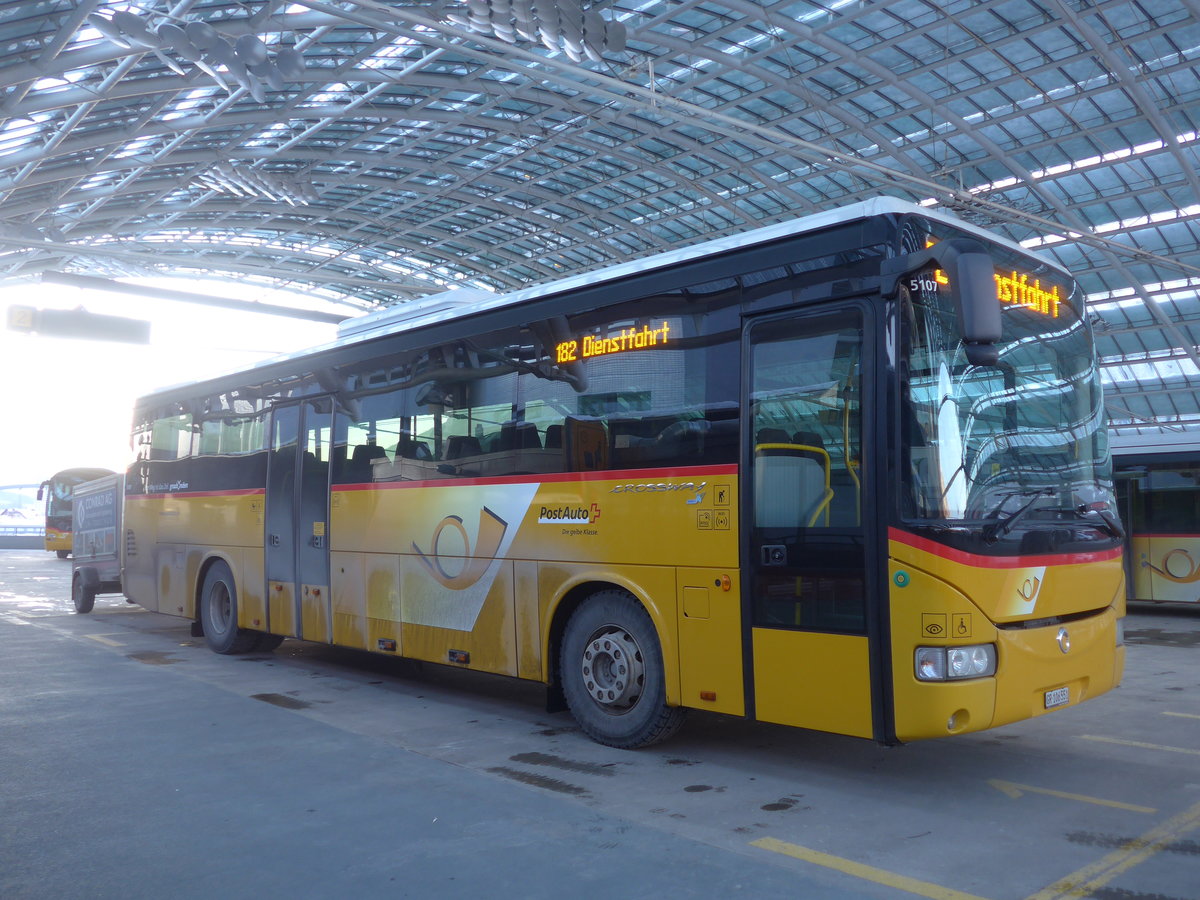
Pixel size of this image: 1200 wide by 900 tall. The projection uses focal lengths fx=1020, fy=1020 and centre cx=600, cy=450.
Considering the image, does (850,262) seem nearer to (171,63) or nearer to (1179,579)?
(1179,579)

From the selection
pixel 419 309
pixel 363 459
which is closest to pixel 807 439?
pixel 419 309

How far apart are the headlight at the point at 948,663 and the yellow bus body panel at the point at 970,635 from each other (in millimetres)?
31

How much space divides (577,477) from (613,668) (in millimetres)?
1375

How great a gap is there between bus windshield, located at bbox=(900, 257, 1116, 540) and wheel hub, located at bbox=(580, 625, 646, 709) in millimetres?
2335

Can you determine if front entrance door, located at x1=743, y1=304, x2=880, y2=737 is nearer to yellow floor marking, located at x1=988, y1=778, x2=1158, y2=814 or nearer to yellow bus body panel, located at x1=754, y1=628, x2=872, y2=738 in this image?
yellow bus body panel, located at x1=754, y1=628, x2=872, y2=738

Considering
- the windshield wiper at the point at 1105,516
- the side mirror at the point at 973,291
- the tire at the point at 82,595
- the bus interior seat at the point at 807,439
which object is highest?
the side mirror at the point at 973,291

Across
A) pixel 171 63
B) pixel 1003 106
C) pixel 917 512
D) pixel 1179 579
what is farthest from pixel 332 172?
pixel 917 512

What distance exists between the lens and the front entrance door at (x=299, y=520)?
402 inches

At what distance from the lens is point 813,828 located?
5.29 meters

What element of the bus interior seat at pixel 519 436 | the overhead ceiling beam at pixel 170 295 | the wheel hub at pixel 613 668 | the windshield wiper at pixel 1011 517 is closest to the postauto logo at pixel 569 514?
the bus interior seat at pixel 519 436

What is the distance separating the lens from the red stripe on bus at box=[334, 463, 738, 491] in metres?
6.52

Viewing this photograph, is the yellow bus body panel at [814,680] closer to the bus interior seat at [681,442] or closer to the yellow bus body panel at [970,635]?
the yellow bus body panel at [970,635]

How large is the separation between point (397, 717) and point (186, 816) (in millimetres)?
2858

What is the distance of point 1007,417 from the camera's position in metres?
5.94
